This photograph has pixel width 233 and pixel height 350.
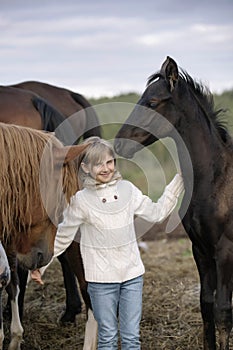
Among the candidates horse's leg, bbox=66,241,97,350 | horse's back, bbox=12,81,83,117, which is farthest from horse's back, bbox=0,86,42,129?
horse's leg, bbox=66,241,97,350

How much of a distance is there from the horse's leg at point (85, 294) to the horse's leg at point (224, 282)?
980 millimetres

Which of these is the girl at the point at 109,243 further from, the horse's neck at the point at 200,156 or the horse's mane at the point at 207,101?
the horse's mane at the point at 207,101

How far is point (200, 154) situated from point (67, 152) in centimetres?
92

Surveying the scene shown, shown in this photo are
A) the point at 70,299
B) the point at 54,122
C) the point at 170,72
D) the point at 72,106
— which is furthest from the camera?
the point at 72,106

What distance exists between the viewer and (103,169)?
12.9ft

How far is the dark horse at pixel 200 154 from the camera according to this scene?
428 centimetres

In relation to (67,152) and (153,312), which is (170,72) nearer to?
(67,152)

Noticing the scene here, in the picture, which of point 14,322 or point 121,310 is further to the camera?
point 14,322

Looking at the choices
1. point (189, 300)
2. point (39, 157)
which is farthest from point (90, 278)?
point (189, 300)

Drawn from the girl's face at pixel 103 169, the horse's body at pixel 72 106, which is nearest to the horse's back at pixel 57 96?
the horse's body at pixel 72 106

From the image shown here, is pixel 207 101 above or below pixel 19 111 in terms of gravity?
above

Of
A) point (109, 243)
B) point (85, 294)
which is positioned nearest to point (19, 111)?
point (85, 294)

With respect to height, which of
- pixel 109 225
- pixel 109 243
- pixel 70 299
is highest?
pixel 109 225

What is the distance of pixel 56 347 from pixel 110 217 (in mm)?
1603
